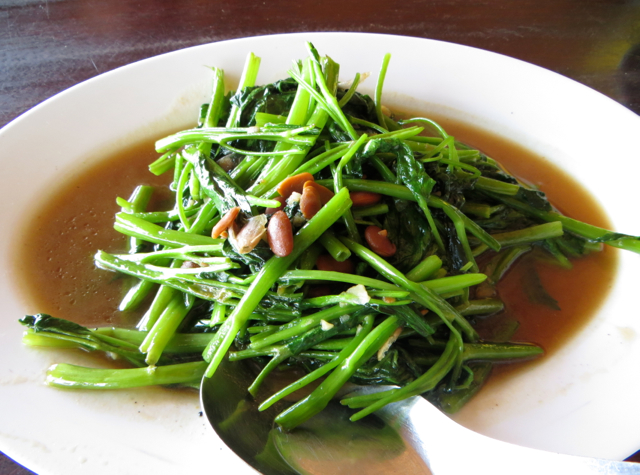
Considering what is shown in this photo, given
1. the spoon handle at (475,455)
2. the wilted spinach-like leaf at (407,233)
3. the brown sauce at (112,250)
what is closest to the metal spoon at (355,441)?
the spoon handle at (475,455)

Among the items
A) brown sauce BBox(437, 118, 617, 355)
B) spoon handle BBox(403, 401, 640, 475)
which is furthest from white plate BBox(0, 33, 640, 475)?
spoon handle BBox(403, 401, 640, 475)

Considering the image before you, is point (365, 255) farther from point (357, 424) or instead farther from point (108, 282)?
point (108, 282)

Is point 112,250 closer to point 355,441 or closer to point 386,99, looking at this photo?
point 355,441

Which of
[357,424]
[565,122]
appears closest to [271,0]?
[565,122]

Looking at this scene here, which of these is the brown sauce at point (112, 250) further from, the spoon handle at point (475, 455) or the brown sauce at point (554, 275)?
the spoon handle at point (475, 455)

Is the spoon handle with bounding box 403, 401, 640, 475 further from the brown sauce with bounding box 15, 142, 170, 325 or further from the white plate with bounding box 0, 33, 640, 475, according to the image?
the brown sauce with bounding box 15, 142, 170, 325

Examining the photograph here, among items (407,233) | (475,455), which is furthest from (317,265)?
(475,455)
